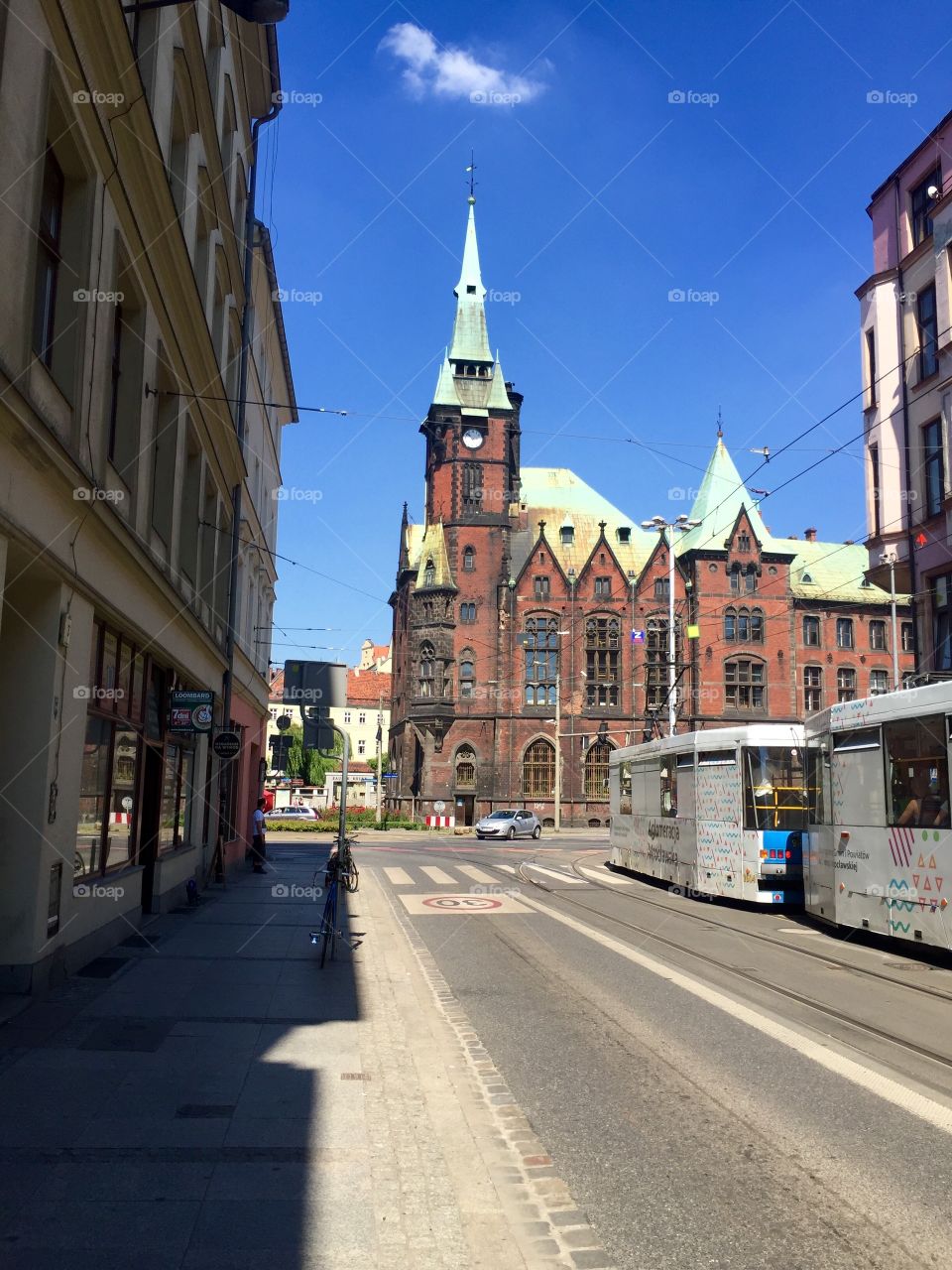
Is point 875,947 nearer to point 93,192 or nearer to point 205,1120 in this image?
point 205,1120

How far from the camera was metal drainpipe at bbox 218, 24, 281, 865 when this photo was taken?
69.5 ft

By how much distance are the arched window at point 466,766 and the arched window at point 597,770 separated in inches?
283

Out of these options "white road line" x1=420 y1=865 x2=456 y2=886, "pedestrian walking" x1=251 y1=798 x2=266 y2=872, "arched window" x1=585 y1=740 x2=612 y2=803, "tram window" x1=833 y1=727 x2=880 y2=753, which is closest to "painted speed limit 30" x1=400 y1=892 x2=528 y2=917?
"white road line" x1=420 y1=865 x2=456 y2=886

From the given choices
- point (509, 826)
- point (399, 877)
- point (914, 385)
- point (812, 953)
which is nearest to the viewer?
point (812, 953)

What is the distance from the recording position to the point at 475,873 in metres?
25.6

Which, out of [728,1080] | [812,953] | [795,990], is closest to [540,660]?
[812,953]

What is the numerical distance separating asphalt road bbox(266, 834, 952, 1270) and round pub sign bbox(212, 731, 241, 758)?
6.02m

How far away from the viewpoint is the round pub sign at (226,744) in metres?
19.2

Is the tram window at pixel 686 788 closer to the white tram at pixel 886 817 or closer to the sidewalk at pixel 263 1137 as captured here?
the white tram at pixel 886 817

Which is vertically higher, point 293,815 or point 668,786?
point 668,786

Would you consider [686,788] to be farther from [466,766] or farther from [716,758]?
[466,766]

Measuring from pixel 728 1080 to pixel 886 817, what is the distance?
22.5 ft

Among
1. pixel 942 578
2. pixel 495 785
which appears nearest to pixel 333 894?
pixel 942 578

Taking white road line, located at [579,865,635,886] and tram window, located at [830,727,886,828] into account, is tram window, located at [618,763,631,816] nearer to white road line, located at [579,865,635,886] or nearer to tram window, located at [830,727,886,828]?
white road line, located at [579,865,635,886]
